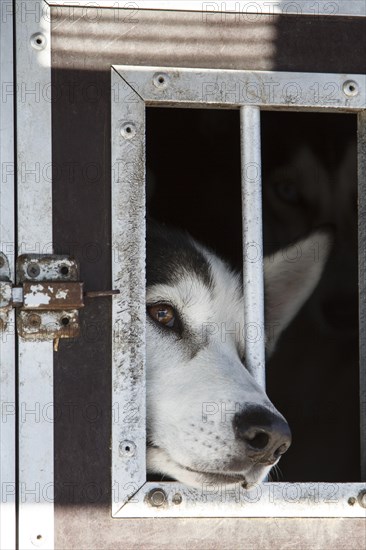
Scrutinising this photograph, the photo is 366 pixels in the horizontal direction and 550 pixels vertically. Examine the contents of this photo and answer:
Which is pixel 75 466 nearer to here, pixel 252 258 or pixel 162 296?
pixel 252 258

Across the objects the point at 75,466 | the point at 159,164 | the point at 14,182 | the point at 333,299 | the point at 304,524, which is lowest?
the point at 304,524

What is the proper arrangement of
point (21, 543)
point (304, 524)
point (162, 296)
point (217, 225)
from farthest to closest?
1. point (217, 225)
2. point (162, 296)
3. point (304, 524)
4. point (21, 543)

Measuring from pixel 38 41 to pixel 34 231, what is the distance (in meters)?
0.44

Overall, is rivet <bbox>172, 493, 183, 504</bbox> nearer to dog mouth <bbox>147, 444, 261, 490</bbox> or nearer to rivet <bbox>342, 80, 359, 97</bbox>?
dog mouth <bbox>147, 444, 261, 490</bbox>

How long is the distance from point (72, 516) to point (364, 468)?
0.75 meters

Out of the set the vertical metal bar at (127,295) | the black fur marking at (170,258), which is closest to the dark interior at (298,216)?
the black fur marking at (170,258)

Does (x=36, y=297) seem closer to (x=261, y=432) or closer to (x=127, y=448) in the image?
(x=127, y=448)

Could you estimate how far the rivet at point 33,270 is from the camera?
2.02 m

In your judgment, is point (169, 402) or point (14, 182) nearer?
point (14, 182)

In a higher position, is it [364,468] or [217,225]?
[217,225]

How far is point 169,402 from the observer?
2479mm

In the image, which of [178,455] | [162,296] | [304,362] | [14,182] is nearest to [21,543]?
[178,455]

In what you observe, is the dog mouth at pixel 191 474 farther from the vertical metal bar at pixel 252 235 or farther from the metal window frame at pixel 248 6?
the metal window frame at pixel 248 6

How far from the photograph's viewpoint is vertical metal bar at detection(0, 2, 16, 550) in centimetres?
199
